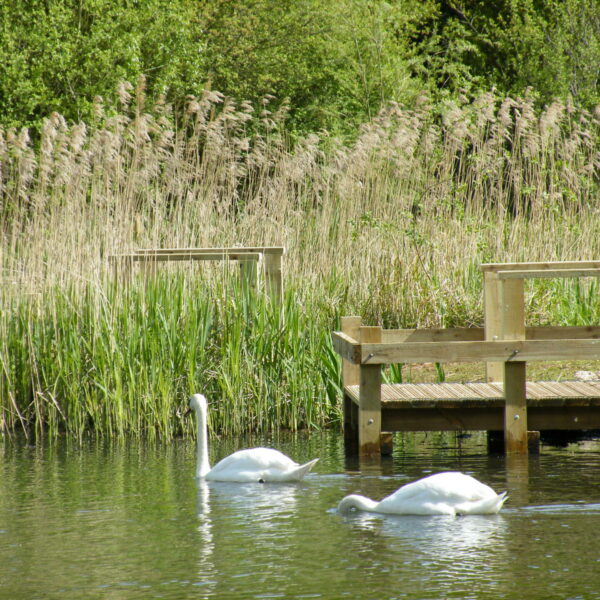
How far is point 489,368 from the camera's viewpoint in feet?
31.8

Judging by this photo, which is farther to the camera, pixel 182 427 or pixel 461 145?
pixel 461 145

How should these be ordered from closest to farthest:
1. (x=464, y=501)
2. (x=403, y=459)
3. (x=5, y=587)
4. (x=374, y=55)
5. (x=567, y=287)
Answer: (x=5, y=587), (x=464, y=501), (x=403, y=459), (x=567, y=287), (x=374, y=55)

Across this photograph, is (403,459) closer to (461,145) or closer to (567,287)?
(567,287)

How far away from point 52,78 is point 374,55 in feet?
22.7

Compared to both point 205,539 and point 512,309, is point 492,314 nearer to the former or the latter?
point 512,309

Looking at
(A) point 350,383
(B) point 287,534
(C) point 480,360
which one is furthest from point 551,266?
(B) point 287,534

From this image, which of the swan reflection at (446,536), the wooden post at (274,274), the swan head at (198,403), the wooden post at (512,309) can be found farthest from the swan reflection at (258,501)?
the wooden post at (274,274)

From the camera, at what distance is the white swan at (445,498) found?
6605 millimetres

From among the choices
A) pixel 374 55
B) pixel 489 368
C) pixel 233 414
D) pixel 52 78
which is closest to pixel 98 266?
pixel 233 414

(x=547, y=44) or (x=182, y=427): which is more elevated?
(x=547, y=44)

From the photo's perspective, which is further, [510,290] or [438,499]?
[510,290]

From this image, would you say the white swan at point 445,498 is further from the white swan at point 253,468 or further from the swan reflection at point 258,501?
the white swan at point 253,468

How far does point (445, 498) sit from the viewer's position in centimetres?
662

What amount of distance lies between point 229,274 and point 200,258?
0.93ft
